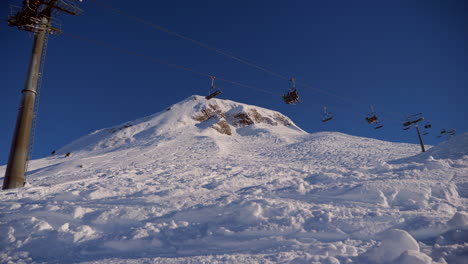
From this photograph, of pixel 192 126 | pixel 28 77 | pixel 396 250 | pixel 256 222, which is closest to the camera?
pixel 396 250

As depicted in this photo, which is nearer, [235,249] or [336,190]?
[235,249]

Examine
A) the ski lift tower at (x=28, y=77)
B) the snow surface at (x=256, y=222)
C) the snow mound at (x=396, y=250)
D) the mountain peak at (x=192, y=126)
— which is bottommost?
the snow mound at (x=396, y=250)

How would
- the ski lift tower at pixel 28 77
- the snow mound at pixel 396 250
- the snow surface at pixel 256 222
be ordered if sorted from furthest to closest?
the ski lift tower at pixel 28 77 < the snow surface at pixel 256 222 < the snow mound at pixel 396 250

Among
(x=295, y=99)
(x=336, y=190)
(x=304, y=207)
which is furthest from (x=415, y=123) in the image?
(x=304, y=207)

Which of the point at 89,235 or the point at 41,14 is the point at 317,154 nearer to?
the point at 89,235

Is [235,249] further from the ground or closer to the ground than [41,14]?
closer to the ground

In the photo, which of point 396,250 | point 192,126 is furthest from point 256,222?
point 192,126

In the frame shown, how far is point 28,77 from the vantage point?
16344mm

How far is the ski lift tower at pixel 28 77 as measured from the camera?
567 inches

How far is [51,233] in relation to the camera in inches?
267

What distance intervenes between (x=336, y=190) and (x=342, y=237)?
3.63 meters

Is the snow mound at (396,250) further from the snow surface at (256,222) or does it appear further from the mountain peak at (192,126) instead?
the mountain peak at (192,126)

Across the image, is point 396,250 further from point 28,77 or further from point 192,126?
point 192,126

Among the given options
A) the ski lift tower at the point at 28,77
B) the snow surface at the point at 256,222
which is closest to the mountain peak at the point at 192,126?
the ski lift tower at the point at 28,77
